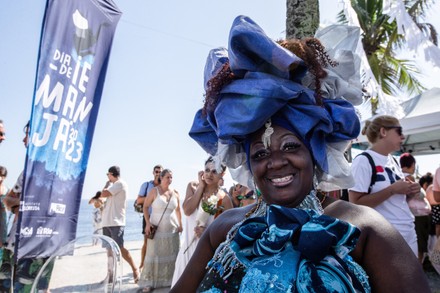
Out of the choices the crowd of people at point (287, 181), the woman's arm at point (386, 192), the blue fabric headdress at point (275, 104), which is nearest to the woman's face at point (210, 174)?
the woman's arm at point (386, 192)

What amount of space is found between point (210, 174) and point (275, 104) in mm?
3098

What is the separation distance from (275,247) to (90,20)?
3183 millimetres

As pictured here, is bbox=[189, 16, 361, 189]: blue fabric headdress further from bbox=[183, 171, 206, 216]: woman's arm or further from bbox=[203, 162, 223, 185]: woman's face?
bbox=[183, 171, 206, 216]: woman's arm

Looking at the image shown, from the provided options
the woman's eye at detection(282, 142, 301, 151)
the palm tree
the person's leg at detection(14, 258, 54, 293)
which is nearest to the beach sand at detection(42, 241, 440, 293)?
the woman's eye at detection(282, 142, 301, 151)

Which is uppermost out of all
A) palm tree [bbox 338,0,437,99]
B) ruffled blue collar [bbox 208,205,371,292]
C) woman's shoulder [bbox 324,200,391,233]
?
palm tree [bbox 338,0,437,99]

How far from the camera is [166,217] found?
5844 mm

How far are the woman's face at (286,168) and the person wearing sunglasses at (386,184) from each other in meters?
1.83

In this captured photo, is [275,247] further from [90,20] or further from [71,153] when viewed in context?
[90,20]

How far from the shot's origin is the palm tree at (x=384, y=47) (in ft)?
41.8

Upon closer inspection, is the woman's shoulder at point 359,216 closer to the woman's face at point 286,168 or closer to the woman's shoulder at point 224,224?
the woman's face at point 286,168

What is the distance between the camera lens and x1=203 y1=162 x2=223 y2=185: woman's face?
14.0ft

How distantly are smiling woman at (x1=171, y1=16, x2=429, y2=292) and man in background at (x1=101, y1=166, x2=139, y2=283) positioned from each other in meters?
5.08

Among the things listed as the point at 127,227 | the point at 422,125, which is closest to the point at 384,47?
the point at 422,125

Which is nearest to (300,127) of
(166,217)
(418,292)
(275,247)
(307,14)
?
(275,247)
